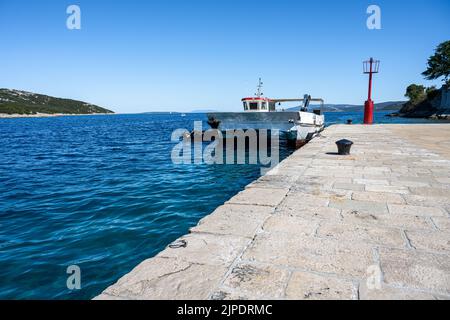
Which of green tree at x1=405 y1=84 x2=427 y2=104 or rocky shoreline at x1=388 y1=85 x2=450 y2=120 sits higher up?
green tree at x1=405 y1=84 x2=427 y2=104

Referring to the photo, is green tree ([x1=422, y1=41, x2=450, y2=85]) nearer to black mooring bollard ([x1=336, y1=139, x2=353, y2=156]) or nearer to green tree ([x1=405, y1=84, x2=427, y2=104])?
green tree ([x1=405, y1=84, x2=427, y2=104])

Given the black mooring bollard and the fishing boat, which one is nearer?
the black mooring bollard

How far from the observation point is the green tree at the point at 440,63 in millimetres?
63906

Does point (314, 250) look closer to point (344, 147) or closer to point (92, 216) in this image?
point (92, 216)

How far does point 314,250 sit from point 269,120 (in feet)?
50.6

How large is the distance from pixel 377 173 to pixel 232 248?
4.63 metres

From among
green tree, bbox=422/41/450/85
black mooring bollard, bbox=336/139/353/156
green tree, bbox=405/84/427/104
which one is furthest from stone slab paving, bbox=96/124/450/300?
green tree, bbox=405/84/427/104

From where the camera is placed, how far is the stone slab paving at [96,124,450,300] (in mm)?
2191

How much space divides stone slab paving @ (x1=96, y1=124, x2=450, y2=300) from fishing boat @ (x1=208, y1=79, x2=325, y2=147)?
1179cm

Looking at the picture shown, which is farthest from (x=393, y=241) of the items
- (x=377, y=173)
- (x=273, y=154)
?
(x=273, y=154)

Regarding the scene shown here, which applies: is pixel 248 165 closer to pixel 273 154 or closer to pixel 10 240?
pixel 273 154

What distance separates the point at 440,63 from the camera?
65.4 metres

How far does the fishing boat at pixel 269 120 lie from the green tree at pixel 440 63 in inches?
2505
